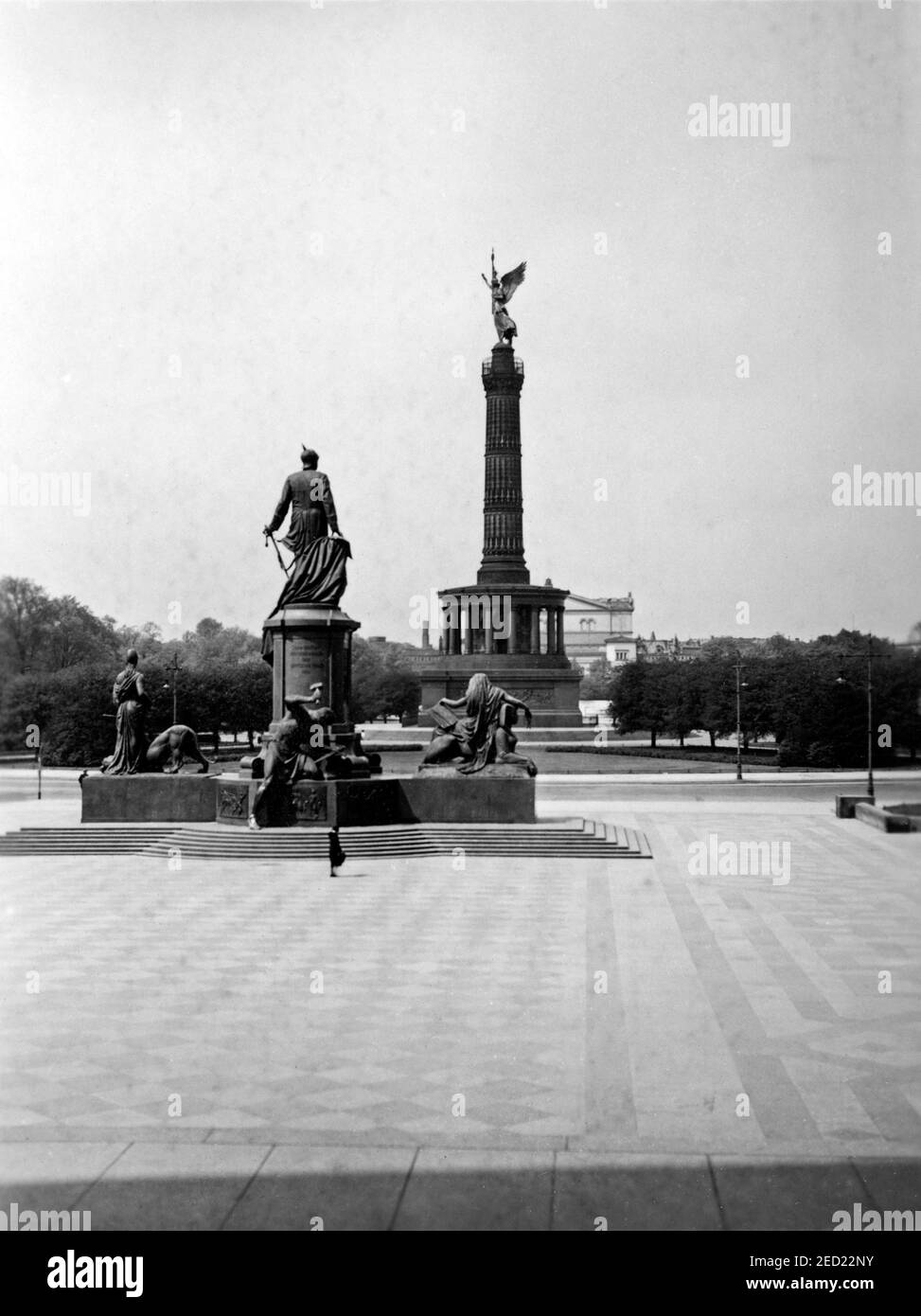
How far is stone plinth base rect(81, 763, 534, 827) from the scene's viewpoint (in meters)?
25.9

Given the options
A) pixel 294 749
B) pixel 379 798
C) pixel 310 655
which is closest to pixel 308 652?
pixel 310 655

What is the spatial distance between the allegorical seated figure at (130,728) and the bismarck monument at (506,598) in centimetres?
5134

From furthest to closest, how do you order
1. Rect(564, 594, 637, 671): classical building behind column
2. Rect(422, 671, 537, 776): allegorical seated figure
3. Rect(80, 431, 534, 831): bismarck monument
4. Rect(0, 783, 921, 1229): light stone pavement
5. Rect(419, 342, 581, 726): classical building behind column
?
Rect(564, 594, 637, 671): classical building behind column, Rect(419, 342, 581, 726): classical building behind column, Rect(422, 671, 537, 776): allegorical seated figure, Rect(80, 431, 534, 831): bismarck monument, Rect(0, 783, 921, 1229): light stone pavement

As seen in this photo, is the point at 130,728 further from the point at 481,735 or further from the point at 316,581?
the point at 481,735

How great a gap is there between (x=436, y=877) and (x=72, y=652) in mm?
44799

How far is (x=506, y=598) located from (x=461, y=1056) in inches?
2856

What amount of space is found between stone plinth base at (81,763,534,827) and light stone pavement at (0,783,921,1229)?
6.18 metres

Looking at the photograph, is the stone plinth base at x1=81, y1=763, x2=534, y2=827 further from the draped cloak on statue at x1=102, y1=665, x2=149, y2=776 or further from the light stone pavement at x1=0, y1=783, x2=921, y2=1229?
the light stone pavement at x1=0, y1=783, x2=921, y2=1229

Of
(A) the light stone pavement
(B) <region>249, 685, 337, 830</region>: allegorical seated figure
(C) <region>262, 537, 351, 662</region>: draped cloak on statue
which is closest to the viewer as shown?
(A) the light stone pavement

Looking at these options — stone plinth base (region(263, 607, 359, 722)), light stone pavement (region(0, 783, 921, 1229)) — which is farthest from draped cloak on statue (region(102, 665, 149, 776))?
light stone pavement (region(0, 783, 921, 1229))

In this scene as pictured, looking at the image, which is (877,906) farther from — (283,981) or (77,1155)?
(77,1155)

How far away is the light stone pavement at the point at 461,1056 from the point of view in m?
7.70

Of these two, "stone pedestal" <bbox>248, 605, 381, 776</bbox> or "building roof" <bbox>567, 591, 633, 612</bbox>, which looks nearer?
"stone pedestal" <bbox>248, 605, 381, 776</bbox>

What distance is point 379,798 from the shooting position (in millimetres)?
25781
